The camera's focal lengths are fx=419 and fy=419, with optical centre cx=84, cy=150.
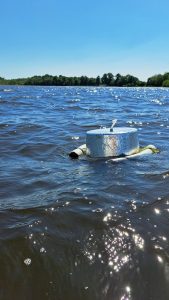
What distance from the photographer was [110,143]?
7.45 metres

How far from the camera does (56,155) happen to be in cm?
820

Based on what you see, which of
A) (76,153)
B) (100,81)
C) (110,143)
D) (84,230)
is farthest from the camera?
(100,81)

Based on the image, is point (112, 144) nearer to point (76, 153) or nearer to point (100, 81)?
point (76, 153)

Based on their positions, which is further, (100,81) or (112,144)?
(100,81)

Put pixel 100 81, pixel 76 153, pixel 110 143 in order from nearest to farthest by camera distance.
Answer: pixel 110 143 → pixel 76 153 → pixel 100 81

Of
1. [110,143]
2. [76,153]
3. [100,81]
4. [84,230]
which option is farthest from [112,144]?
[100,81]

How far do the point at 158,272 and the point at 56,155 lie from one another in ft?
16.5

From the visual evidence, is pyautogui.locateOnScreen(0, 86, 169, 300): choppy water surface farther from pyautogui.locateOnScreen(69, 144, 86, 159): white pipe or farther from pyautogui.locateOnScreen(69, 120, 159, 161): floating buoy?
pyautogui.locateOnScreen(69, 144, 86, 159): white pipe

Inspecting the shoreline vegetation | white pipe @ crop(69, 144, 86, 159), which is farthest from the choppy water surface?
the shoreline vegetation

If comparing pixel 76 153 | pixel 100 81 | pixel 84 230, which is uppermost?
pixel 84 230

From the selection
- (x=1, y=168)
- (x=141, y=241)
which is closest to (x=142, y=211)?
(x=141, y=241)

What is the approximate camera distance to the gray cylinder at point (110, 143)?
7.39 metres

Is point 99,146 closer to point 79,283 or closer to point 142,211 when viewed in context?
point 142,211

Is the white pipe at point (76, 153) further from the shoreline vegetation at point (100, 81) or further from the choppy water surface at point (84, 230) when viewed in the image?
the shoreline vegetation at point (100, 81)
